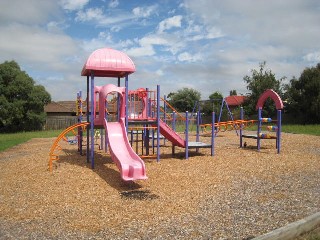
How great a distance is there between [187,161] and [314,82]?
106 ft

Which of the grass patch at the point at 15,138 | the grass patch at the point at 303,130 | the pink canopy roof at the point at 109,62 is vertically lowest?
the grass patch at the point at 15,138

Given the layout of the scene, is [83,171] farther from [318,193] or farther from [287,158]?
[287,158]

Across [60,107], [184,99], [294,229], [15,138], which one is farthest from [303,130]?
[184,99]

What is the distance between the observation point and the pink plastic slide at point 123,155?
8312 millimetres

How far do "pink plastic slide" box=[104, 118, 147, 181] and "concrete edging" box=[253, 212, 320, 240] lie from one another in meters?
3.86

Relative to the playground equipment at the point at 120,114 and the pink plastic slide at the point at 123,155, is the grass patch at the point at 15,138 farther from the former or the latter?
the pink plastic slide at the point at 123,155

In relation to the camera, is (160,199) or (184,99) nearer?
(160,199)

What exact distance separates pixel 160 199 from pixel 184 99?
6613 cm

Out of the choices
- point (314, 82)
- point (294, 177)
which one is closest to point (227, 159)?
point (294, 177)

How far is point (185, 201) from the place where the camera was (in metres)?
7.04

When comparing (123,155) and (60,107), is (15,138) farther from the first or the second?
(60,107)

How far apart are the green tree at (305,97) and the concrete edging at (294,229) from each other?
3553 cm

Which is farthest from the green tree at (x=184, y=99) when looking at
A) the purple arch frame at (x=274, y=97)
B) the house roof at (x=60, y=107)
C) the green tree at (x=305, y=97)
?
the purple arch frame at (x=274, y=97)

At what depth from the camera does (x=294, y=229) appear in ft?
16.5
